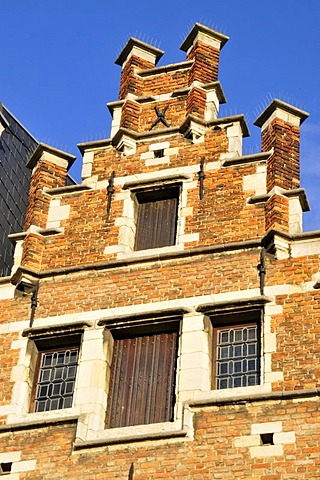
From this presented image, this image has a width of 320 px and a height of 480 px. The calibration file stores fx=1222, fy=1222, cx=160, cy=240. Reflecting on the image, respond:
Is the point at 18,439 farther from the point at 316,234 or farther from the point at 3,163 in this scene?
the point at 3,163

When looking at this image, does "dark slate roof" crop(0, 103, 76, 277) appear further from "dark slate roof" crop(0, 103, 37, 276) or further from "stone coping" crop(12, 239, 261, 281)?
"stone coping" crop(12, 239, 261, 281)

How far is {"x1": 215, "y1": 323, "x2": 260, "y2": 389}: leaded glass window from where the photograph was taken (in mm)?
14992

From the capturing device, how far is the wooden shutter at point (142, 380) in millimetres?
15039

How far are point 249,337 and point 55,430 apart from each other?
105 inches

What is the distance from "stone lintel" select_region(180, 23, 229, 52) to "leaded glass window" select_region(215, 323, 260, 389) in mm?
5552

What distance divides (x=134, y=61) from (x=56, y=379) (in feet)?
19.4

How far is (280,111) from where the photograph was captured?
17.4m

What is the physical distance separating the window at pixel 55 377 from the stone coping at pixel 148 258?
111 cm

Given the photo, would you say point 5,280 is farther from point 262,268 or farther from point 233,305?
point 262,268

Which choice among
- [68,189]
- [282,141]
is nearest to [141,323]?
[68,189]

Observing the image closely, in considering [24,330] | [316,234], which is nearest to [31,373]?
[24,330]

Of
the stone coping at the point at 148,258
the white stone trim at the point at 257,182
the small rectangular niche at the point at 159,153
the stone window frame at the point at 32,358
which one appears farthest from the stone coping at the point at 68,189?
the stone window frame at the point at 32,358

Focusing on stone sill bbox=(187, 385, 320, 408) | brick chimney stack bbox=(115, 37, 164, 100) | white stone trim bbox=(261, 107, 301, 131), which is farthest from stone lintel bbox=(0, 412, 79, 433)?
brick chimney stack bbox=(115, 37, 164, 100)

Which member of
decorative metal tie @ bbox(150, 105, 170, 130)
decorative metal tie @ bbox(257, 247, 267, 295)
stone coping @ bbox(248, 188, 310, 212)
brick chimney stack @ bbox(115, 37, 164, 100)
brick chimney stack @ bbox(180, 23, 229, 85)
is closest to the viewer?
decorative metal tie @ bbox(257, 247, 267, 295)
